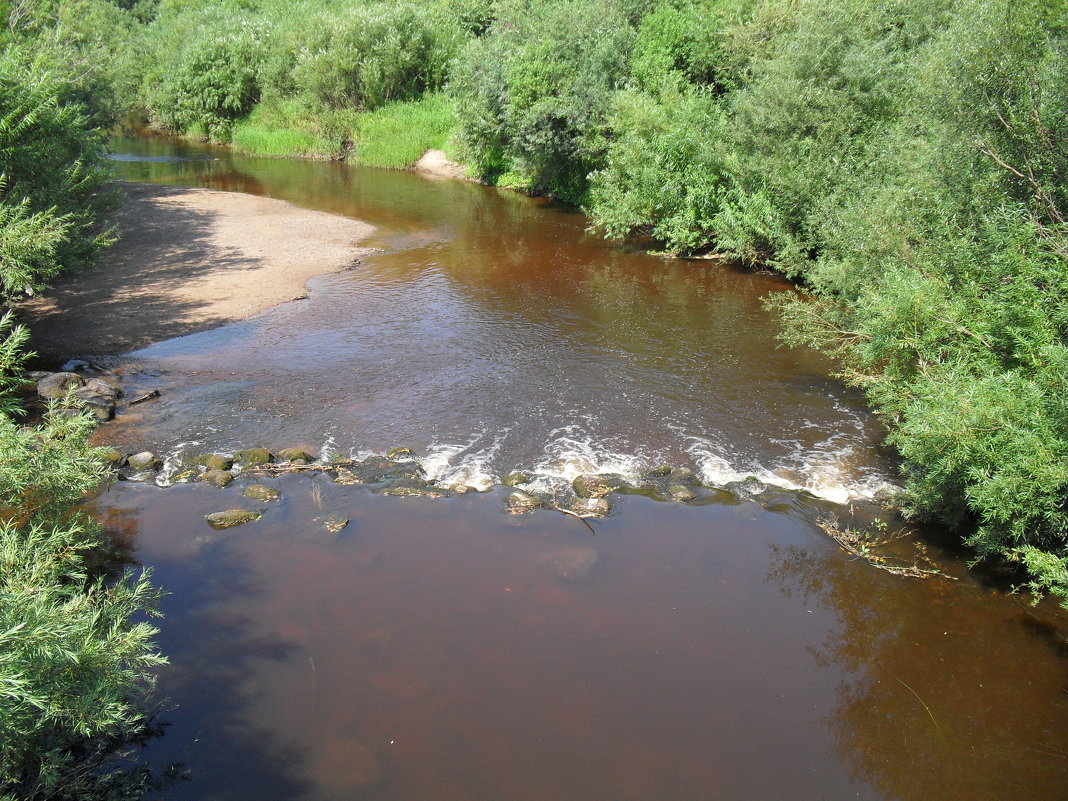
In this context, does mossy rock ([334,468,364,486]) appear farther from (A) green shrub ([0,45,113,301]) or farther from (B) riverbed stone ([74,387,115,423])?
(A) green shrub ([0,45,113,301])

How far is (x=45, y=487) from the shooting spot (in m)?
8.59

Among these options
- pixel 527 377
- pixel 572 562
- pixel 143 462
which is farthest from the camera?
pixel 527 377

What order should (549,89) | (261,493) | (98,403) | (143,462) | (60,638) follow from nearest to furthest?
1. (60,638)
2. (261,493)
3. (143,462)
4. (98,403)
5. (549,89)

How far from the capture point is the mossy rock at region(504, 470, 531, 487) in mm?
12992

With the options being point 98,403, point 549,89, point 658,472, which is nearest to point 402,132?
point 549,89

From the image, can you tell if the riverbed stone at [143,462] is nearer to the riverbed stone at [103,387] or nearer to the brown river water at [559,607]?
the brown river water at [559,607]

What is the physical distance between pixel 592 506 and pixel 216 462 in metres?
6.49

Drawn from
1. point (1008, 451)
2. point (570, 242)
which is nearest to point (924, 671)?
point (1008, 451)

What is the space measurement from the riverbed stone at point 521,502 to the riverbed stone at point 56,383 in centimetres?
889

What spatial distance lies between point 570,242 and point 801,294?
973 centimetres

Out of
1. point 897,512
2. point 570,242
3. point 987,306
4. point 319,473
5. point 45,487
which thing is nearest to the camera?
point 45,487

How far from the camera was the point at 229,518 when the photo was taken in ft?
38.9

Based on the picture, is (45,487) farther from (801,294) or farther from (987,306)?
(801,294)

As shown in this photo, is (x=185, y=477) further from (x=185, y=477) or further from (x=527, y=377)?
(x=527, y=377)
